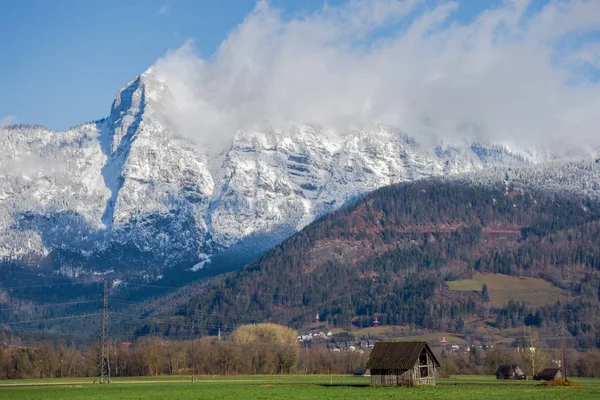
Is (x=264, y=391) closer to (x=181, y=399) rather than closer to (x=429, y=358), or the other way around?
(x=181, y=399)

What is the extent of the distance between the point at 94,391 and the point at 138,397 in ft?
69.3

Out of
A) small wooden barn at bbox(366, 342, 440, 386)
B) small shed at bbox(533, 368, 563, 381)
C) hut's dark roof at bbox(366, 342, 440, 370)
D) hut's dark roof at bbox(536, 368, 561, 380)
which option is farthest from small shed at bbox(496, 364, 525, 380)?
hut's dark roof at bbox(366, 342, 440, 370)

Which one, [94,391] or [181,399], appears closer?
[181,399]

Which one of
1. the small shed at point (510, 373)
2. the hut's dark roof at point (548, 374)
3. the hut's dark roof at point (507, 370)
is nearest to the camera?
the hut's dark roof at point (548, 374)

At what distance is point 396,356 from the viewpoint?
142 meters

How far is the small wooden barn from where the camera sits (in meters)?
140

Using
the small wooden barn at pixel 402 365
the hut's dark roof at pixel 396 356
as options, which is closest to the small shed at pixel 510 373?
the small wooden barn at pixel 402 365

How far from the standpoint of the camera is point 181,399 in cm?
10950

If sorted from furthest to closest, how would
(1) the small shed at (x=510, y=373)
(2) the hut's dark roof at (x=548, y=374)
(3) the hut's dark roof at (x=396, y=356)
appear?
(1) the small shed at (x=510, y=373)
(2) the hut's dark roof at (x=548, y=374)
(3) the hut's dark roof at (x=396, y=356)

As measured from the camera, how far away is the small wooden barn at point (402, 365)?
459 feet

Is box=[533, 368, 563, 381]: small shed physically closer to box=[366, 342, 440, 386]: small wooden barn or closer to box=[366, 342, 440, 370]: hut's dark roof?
box=[366, 342, 440, 386]: small wooden barn

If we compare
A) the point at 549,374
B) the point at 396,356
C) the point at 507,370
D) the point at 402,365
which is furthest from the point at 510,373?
the point at 402,365

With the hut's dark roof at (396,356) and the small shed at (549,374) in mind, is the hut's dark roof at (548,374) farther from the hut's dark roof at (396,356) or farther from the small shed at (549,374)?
the hut's dark roof at (396,356)

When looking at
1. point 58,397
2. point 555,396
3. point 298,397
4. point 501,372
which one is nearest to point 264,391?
point 298,397
